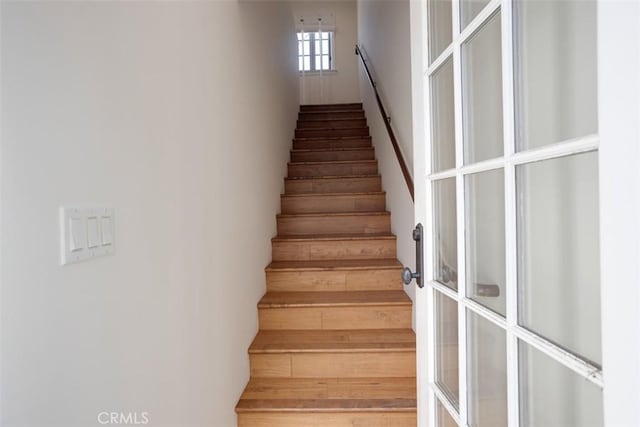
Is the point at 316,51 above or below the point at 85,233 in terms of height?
above

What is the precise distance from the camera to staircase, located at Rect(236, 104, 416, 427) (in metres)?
1.71

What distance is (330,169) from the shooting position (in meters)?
3.61

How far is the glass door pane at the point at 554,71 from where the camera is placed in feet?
1.74

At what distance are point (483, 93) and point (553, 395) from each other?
2.05 feet

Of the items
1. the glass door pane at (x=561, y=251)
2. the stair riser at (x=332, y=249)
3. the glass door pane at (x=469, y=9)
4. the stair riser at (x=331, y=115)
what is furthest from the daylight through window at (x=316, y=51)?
the glass door pane at (x=561, y=251)

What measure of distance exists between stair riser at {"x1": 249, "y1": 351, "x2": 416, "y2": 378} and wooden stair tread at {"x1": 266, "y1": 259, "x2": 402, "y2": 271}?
64cm

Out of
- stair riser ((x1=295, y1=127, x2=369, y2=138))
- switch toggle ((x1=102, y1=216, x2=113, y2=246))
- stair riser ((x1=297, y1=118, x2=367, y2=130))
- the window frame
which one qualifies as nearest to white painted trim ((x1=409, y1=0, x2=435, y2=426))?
switch toggle ((x1=102, y1=216, x2=113, y2=246))

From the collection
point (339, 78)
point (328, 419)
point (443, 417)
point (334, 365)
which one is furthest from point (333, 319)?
point (339, 78)

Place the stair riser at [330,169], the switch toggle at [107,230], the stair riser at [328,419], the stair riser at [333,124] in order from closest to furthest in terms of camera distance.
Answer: the switch toggle at [107,230] → the stair riser at [328,419] → the stair riser at [330,169] → the stair riser at [333,124]

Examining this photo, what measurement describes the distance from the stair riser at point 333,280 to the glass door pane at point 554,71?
183 centimetres

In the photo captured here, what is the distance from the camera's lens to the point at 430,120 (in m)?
1.11

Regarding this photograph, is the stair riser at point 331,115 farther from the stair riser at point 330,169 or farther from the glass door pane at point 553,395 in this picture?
the glass door pane at point 553,395

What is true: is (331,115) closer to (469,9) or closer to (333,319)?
(333,319)

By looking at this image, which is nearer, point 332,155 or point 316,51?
point 332,155
